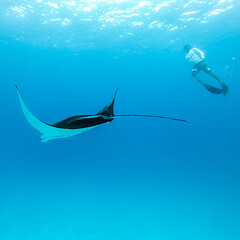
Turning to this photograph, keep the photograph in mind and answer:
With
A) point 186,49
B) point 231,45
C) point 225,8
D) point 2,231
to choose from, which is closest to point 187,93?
point 231,45

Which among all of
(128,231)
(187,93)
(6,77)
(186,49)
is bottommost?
(128,231)

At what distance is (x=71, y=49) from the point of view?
60.0 ft

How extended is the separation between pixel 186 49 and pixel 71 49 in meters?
12.0

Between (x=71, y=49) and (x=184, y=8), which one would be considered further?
(x=71, y=49)

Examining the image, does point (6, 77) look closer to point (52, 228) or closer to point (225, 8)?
point (52, 228)

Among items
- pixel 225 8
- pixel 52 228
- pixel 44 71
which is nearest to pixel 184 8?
pixel 225 8

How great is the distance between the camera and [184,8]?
11133 mm

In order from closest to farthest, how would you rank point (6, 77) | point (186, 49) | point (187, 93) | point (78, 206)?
point (186, 49) → point (78, 206) → point (6, 77) → point (187, 93)

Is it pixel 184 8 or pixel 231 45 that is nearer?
pixel 184 8

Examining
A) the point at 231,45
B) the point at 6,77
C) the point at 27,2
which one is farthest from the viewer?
the point at 6,77

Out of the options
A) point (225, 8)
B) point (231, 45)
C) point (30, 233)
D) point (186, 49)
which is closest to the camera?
point (186, 49)

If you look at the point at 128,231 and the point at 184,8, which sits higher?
the point at 184,8

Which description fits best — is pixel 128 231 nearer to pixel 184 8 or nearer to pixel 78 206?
pixel 78 206

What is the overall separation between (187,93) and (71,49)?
25.3 meters
